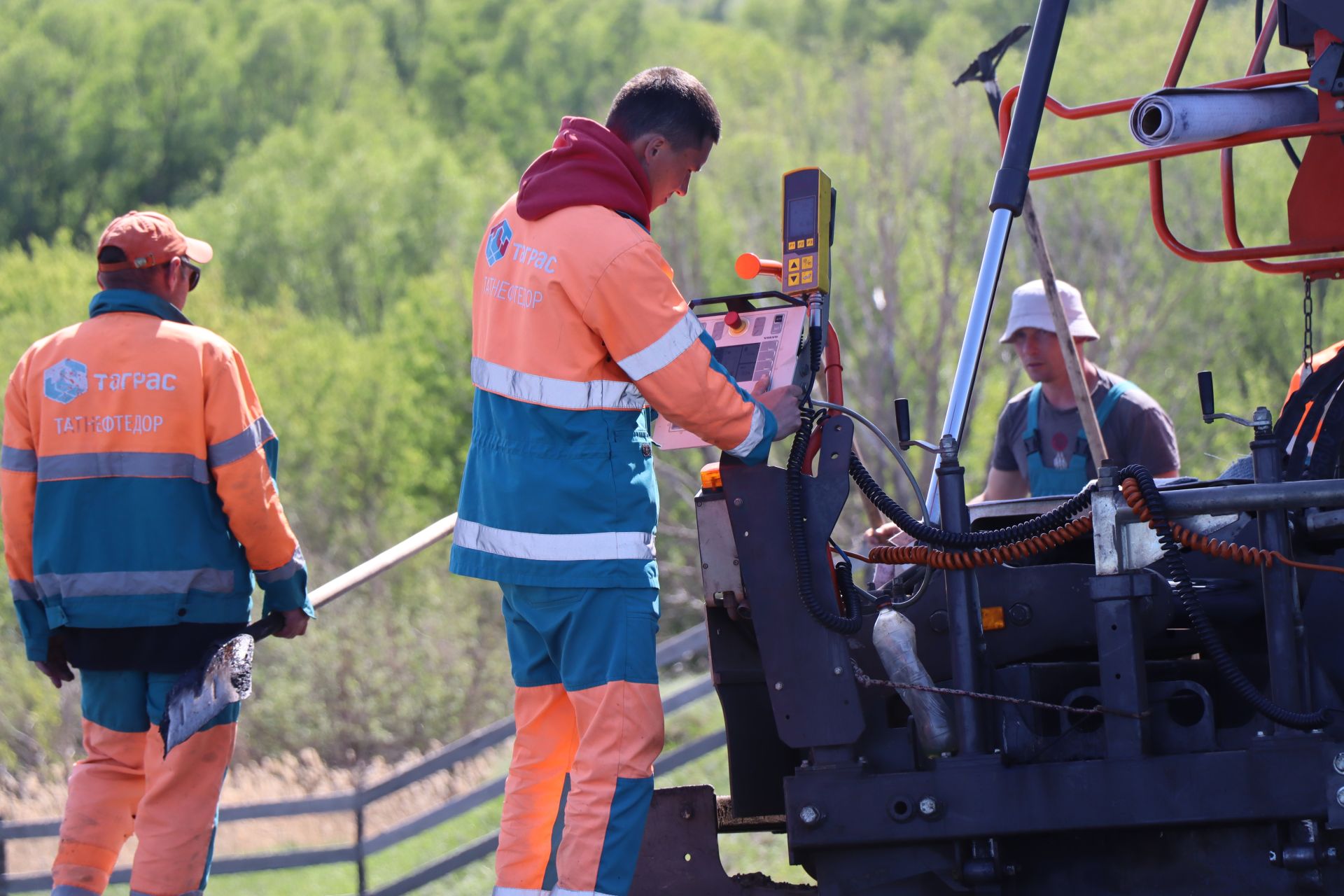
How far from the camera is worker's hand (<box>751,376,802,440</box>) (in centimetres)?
339

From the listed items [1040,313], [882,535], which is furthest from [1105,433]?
[882,535]

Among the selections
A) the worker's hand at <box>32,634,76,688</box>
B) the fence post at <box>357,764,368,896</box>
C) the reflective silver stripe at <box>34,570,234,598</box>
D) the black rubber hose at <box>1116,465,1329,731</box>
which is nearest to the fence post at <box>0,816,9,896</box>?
the fence post at <box>357,764,368,896</box>

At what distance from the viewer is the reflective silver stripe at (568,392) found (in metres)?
3.38

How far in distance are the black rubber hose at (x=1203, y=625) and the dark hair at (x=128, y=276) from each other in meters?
2.82

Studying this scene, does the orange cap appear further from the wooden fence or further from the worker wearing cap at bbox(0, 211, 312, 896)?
the wooden fence

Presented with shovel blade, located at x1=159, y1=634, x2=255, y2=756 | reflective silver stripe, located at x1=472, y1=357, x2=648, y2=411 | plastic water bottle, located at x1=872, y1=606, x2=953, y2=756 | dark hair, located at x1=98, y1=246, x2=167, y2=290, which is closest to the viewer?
plastic water bottle, located at x1=872, y1=606, x2=953, y2=756

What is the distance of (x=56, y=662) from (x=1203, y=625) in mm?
3135

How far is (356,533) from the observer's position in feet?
81.2

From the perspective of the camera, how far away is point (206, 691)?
4.09 metres

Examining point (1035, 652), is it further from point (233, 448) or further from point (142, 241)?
point (142, 241)

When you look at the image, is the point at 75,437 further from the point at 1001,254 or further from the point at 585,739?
the point at 1001,254

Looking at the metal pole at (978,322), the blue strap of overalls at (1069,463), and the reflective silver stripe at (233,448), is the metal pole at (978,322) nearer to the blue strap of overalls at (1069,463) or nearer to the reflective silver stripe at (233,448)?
the blue strap of overalls at (1069,463)

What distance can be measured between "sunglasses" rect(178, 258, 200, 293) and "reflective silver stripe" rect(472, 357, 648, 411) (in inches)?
59.7

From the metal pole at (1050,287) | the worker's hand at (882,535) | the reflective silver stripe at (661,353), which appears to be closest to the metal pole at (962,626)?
the reflective silver stripe at (661,353)
